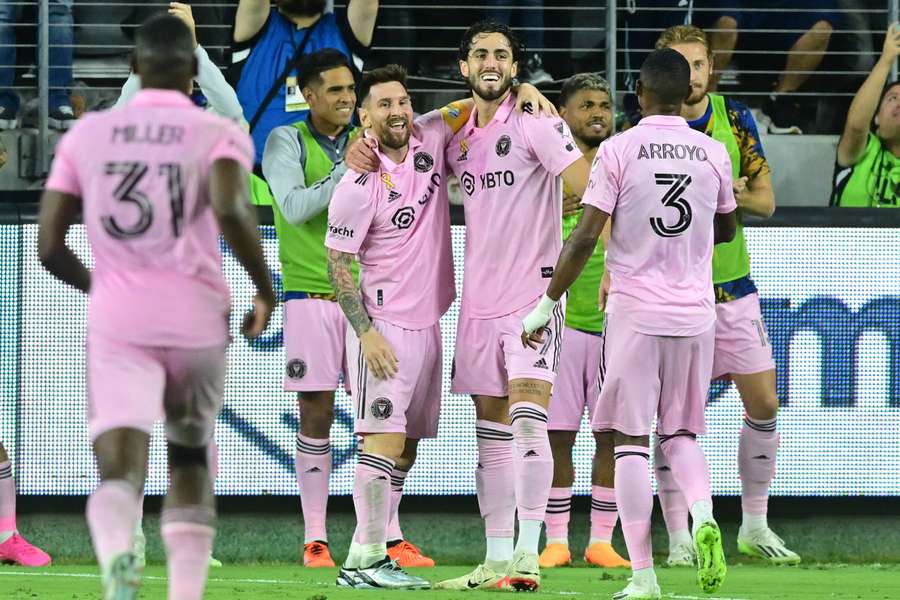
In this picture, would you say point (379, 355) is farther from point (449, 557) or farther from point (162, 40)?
point (449, 557)

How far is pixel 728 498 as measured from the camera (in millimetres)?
9742

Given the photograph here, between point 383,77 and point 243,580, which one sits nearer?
point 383,77

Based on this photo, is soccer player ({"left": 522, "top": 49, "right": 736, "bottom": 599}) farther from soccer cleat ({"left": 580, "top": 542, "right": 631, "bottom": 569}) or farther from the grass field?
soccer cleat ({"left": 580, "top": 542, "right": 631, "bottom": 569})

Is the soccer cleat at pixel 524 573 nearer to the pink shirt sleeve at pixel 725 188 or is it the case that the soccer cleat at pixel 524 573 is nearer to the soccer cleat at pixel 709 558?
the soccer cleat at pixel 709 558

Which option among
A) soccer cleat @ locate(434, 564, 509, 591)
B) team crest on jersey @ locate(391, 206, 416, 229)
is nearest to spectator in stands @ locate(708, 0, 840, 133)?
team crest on jersey @ locate(391, 206, 416, 229)

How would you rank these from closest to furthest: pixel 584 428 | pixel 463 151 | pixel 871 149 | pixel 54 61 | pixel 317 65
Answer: pixel 463 151 → pixel 317 65 → pixel 584 428 → pixel 871 149 → pixel 54 61

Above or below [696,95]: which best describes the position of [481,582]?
below

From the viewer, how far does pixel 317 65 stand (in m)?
9.16

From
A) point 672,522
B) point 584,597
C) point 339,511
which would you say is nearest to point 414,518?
point 339,511

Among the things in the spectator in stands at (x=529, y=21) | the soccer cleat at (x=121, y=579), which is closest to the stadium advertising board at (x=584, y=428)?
the spectator in stands at (x=529, y=21)

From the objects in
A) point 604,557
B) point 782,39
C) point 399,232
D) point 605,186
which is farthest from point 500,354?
point 782,39

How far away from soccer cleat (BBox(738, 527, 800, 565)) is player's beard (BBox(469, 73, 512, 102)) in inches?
120

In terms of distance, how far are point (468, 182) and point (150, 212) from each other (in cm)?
294

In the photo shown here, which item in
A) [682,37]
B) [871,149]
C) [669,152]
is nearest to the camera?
[669,152]
